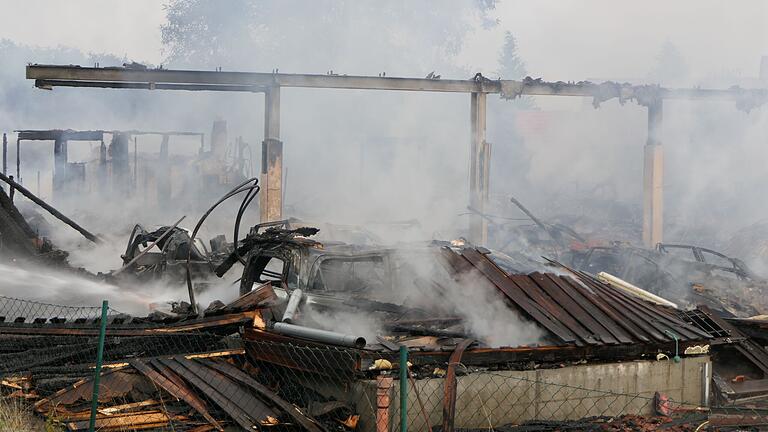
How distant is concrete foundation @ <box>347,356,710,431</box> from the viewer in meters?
6.86

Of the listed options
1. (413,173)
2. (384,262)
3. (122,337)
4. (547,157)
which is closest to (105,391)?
(122,337)

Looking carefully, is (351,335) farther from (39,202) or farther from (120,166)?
(120,166)

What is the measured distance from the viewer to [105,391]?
6.69 meters

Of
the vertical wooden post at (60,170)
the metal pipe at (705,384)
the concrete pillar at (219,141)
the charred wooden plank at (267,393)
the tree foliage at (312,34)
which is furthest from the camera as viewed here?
the tree foliage at (312,34)

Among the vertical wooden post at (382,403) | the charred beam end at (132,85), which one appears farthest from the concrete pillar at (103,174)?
the vertical wooden post at (382,403)

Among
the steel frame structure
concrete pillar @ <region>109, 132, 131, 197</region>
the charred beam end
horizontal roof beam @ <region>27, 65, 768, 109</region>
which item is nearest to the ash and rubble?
the steel frame structure

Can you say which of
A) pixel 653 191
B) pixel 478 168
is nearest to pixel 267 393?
pixel 478 168

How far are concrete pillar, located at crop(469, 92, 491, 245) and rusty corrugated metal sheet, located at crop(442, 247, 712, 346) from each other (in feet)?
22.7

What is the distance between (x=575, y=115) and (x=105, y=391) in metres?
27.9

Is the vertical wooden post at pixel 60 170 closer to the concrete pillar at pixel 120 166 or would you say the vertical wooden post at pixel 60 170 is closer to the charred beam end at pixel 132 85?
the concrete pillar at pixel 120 166

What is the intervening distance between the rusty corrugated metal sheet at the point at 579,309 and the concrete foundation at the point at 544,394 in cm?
30

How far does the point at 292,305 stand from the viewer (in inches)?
309

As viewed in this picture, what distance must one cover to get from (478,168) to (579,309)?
27.6 ft

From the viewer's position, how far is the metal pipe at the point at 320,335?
6688 mm
